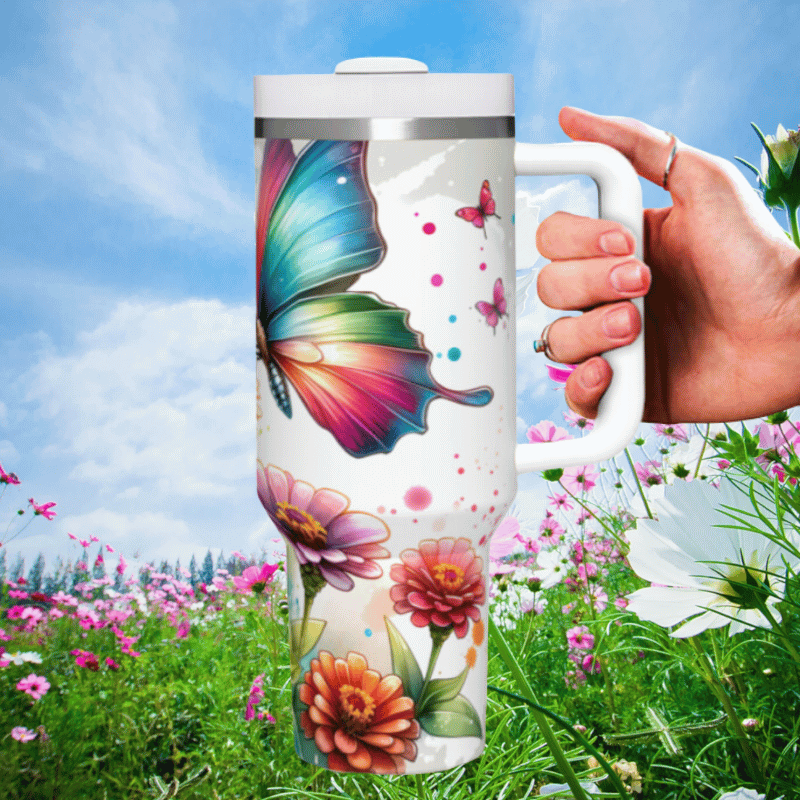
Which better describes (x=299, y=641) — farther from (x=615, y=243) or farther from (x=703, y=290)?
(x=703, y=290)

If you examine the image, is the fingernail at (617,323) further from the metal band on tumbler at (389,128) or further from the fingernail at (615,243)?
the metal band on tumbler at (389,128)

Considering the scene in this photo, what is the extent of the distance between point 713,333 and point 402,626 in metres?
0.69

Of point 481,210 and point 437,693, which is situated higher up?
point 481,210

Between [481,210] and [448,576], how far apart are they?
1.11ft

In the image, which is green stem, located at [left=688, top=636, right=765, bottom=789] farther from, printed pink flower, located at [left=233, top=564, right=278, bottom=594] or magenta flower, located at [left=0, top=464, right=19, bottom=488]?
magenta flower, located at [left=0, top=464, right=19, bottom=488]

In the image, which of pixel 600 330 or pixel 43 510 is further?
pixel 43 510

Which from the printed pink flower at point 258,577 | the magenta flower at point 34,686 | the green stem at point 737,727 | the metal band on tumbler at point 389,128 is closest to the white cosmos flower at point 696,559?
the green stem at point 737,727

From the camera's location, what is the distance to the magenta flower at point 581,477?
1.83 m

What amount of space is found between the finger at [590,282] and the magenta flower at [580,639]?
0.98 m

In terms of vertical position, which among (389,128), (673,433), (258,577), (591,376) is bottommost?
(258,577)

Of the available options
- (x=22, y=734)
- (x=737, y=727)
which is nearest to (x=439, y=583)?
(x=737, y=727)

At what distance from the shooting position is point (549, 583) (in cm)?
187

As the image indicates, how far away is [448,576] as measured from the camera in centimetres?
82

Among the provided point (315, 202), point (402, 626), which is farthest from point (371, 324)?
point (402, 626)
